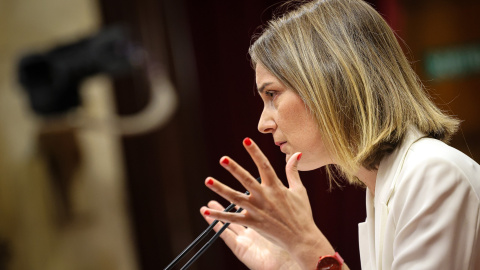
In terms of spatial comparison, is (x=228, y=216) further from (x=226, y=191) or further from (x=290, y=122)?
(x=290, y=122)

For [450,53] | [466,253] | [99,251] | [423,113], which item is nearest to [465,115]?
[450,53]

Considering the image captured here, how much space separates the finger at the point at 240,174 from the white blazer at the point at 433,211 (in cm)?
30

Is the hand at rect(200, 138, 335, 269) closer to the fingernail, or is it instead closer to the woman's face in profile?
the fingernail

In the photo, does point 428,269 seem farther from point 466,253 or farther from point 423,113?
point 423,113

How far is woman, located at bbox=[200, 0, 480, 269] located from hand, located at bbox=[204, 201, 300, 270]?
0.7 inches

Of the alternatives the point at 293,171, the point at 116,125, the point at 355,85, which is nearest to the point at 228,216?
the point at 293,171

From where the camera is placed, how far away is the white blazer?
3.92 ft

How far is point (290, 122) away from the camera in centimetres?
147

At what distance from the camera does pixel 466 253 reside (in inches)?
47.1

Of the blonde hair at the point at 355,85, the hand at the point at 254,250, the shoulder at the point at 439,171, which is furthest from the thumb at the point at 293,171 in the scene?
the hand at the point at 254,250

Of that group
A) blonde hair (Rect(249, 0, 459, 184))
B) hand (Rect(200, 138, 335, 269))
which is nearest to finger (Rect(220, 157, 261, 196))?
hand (Rect(200, 138, 335, 269))

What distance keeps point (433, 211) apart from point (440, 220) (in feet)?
0.07

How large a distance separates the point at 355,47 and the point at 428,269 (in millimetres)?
519

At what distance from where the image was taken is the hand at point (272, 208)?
121 centimetres
